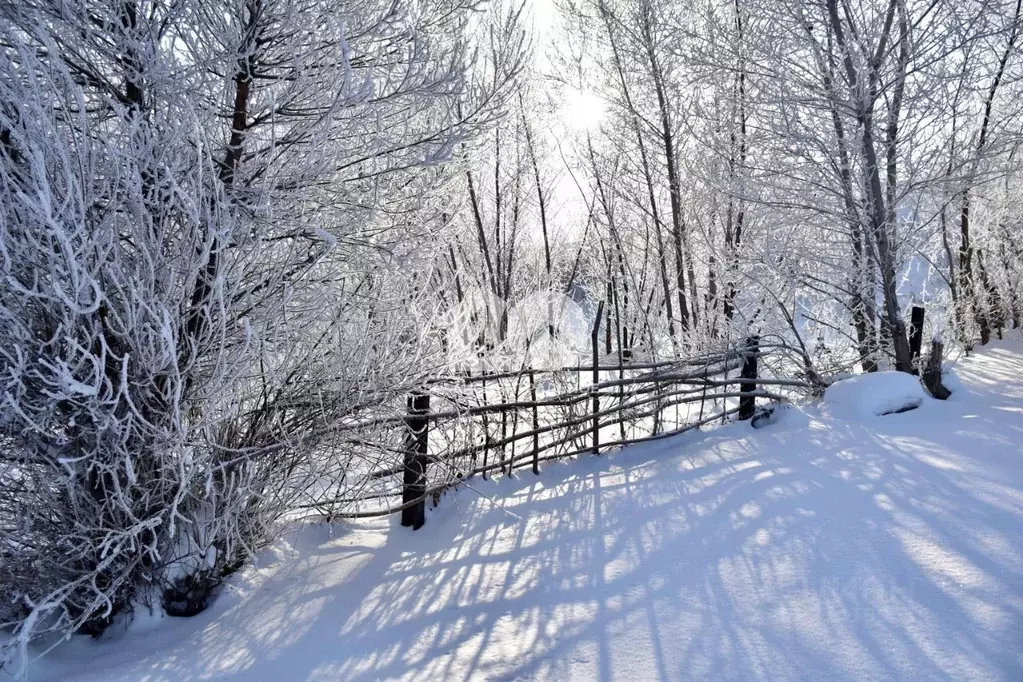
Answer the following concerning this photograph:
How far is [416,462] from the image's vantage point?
4.78 m

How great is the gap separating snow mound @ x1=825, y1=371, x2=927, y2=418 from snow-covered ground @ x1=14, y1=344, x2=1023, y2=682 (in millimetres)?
649

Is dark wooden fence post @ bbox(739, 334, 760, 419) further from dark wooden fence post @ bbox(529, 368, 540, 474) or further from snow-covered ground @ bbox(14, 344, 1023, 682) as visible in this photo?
dark wooden fence post @ bbox(529, 368, 540, 474)

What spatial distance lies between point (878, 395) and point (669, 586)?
3440 mm

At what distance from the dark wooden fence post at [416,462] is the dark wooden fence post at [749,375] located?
316 centimetres

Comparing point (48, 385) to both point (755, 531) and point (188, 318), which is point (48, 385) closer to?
point (188, 318)

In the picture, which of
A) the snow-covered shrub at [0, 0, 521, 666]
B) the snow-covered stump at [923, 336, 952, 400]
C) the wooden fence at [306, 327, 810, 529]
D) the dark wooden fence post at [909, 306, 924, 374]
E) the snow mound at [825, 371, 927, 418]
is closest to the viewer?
the snow-covered shrub at [0, 0, 521, 666]

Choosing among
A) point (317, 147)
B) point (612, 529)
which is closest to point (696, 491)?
point (612, 529)

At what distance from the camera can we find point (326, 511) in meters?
4.56

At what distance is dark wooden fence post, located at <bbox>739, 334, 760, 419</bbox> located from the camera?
6439mm

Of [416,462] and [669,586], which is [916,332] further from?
[416,462]

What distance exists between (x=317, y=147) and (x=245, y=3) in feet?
2.69

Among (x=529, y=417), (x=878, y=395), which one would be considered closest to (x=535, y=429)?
(x=529, y=417)

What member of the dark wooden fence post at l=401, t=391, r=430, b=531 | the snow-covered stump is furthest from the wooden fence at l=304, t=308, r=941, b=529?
the snow-covered stump

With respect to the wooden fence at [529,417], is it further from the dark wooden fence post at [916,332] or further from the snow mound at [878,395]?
the dark wooden fence post at [916,332]
